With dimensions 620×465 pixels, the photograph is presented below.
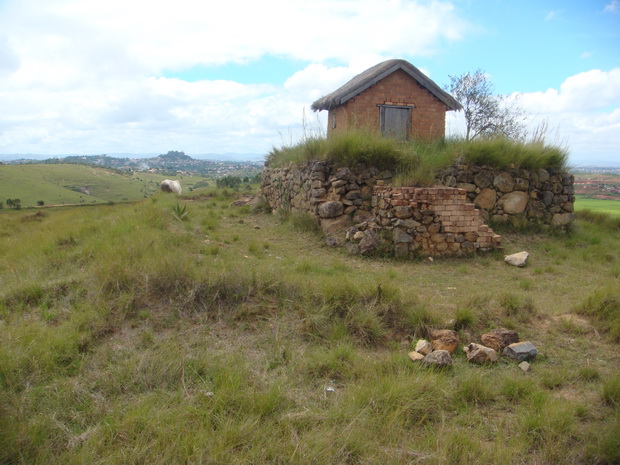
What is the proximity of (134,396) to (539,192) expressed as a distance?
9663 millimetres

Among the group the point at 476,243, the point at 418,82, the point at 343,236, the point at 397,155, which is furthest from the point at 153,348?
the point at 418,82

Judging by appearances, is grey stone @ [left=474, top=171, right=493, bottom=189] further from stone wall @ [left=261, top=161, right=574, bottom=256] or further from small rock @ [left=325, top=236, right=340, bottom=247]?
small rock @ [left=325, top=236, right=340, bottom=247]

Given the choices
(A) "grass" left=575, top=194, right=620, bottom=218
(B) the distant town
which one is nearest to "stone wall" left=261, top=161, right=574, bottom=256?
(A) "grass" left=575, top=194, right=620, bottom=218

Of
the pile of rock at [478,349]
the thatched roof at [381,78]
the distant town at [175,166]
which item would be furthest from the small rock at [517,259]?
the distant town at [175,166]

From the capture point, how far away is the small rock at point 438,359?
364 cm

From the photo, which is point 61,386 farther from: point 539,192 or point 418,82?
point 418,82

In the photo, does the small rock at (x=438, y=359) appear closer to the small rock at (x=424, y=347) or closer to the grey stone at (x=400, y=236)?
the small rock at (x=424, y=347)

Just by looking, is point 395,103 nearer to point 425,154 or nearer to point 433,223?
point 425,154

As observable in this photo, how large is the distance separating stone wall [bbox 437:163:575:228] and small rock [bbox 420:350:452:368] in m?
6.25

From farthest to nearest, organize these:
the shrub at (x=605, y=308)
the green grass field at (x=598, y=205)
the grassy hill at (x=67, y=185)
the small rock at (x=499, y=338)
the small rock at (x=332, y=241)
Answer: the grassy hill at (x=67, y=185) < the green grass field at (x=598, y=205) < the small rock at (x=332, y=241) < the shrub at (x=605, y=308) < the small rock at (x=499, y=338)

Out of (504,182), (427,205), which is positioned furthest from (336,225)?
(504,182)

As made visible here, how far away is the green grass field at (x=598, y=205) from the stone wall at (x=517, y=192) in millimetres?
2558

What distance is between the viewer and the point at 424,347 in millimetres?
3943

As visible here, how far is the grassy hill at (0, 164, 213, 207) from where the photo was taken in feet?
79.9
